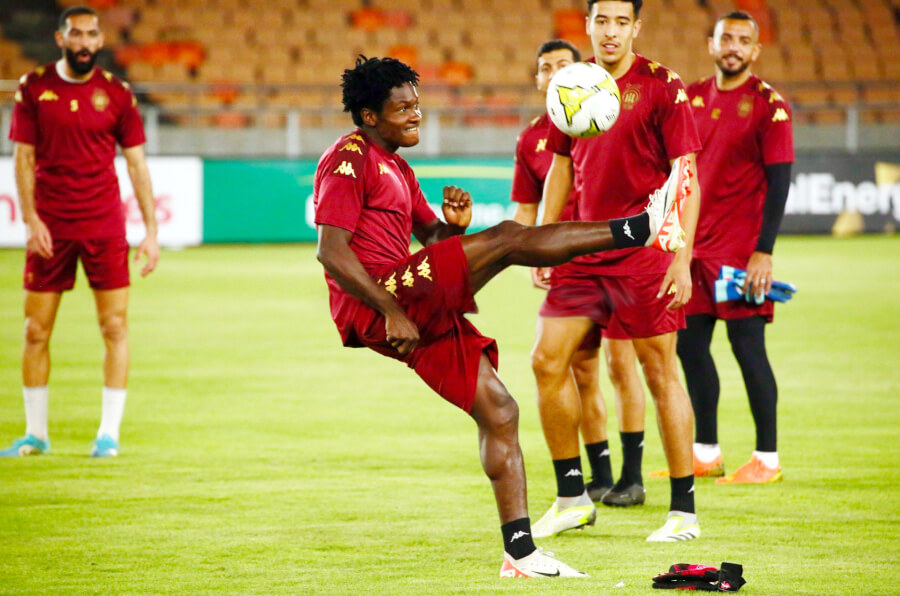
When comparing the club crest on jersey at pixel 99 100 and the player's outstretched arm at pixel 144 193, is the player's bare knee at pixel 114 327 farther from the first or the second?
the club crest on jersey at pixel 99 100

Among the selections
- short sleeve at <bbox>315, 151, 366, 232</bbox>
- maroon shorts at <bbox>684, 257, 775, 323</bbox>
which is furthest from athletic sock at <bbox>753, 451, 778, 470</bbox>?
short sleeve at <bbox>315, 151, 366, 232</bbox>

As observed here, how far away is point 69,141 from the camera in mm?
7305

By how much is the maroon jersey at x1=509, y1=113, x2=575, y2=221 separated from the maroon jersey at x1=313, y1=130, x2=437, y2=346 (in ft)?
6.13

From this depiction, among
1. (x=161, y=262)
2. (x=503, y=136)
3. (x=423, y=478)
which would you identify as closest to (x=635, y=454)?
(x=423, y=478)

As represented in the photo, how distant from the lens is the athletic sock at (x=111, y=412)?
23.6 feet

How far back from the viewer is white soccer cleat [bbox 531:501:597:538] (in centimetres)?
554

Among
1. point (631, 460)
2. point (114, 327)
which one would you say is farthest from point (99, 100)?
point (631, 460)

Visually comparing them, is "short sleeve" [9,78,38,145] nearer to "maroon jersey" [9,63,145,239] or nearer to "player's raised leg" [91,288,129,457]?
"maroon jersey" [9,63,145,239]

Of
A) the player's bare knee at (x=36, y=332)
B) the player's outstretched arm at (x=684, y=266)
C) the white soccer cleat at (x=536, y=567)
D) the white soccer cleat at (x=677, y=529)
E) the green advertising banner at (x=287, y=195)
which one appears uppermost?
the player's outstretched arm at (x=684, y=266)

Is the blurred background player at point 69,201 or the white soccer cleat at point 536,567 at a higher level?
the blurred background player at point 69,201

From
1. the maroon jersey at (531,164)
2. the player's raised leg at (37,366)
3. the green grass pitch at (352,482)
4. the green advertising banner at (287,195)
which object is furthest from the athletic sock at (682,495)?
the green advertising banner at (287,195)

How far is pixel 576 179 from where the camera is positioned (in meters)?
5.84

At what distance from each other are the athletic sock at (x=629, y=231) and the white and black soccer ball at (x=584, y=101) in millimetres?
684

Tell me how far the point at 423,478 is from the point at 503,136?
16737 millimetres
